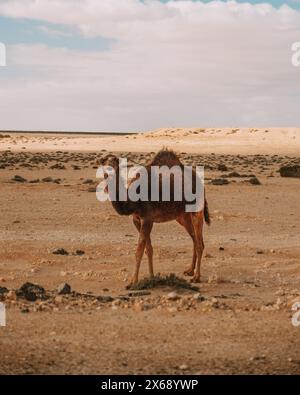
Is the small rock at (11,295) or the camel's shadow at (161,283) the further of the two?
the camel's shadow at (161,283)

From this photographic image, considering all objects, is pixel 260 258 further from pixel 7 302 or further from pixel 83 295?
pixel 7 302

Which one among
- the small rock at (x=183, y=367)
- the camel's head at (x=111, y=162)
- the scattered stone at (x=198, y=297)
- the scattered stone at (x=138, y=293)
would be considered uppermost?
the camel's head at (x=111, y=162)

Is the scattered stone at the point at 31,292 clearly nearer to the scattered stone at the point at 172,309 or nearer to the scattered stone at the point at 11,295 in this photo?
the scattered stone at the point at 11,295

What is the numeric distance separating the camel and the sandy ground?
0.41 meters

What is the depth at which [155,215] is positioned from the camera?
11320mm

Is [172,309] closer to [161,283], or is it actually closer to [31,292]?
[161,283]

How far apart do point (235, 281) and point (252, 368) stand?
4.57m

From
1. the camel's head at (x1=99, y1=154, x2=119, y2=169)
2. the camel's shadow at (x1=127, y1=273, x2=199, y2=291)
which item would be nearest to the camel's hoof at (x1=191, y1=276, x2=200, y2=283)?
the camel's shadow at (x1=127, y1=273, x2=199, y2=291)

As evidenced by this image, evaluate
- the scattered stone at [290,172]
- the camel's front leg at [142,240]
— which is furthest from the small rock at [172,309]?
the scattered stone at [290,172]

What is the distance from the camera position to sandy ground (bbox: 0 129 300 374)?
23.4 feet

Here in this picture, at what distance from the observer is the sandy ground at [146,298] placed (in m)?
7.14

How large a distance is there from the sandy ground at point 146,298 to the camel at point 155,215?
0.41 metres
